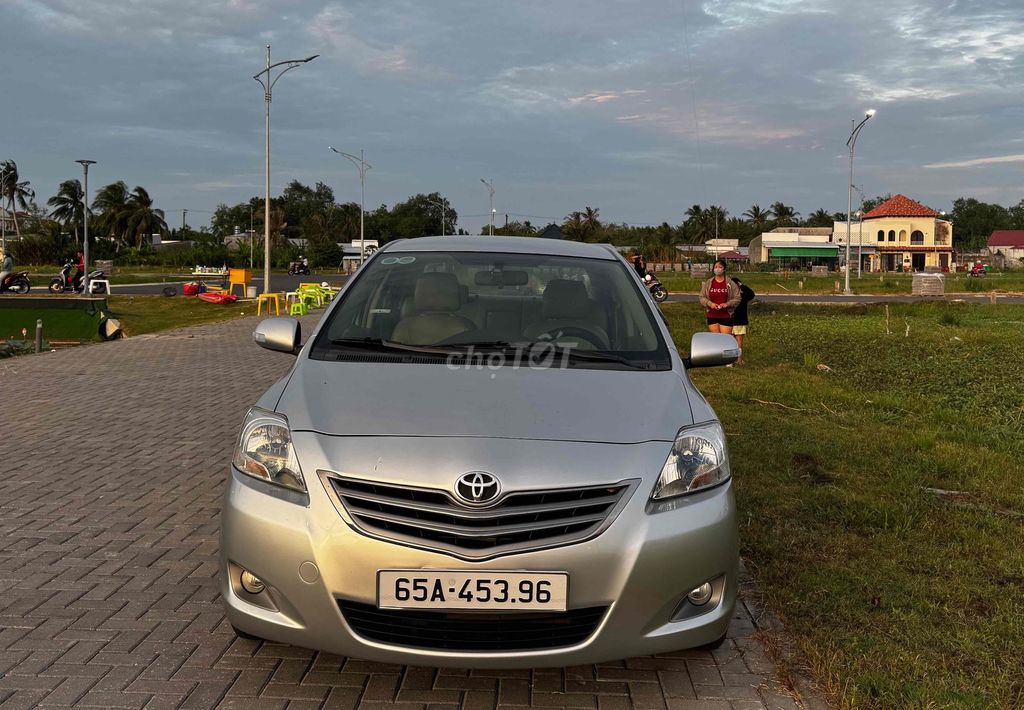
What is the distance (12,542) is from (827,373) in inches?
387

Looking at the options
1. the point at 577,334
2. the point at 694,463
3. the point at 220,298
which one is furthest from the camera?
the point at 220,298

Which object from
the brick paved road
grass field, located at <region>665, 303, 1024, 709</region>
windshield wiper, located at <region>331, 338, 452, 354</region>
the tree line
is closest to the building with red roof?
the tree line

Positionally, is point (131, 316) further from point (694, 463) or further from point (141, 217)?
point (141, 217)

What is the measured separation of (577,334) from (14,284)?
109ft

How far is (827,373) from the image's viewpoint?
11.9m

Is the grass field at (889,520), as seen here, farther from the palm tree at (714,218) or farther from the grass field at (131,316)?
the palm tree at (714,218)

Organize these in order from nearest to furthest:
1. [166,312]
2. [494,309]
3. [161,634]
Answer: [161,634] < [494,309] < [166,312]

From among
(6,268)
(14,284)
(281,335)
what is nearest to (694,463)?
(281,335)

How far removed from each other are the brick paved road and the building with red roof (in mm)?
94076

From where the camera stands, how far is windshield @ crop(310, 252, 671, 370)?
12.8 feet

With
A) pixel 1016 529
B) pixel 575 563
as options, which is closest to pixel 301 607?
pixel 575 563

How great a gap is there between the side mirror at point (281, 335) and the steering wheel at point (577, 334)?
45.7 inches

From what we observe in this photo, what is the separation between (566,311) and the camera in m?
4.20

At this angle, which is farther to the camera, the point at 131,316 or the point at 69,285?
the point at 69,285
